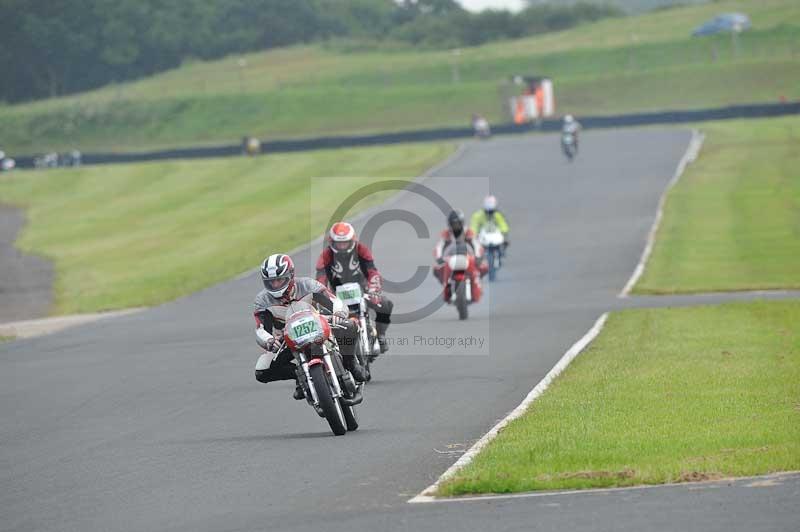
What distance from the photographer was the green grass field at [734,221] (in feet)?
93.5

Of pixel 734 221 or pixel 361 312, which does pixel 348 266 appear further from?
pixel 734 221

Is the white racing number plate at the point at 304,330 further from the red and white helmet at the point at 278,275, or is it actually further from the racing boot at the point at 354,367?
the racing boot at the point at 354,367

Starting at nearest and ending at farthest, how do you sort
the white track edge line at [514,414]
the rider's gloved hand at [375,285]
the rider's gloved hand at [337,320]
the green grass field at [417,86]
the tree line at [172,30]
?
the white track edge line at [514,414] < the rider's gloved hand at [337,320] < the rider's gloved hand at [375,285] < the green grass field at [417,86] < the tree line at [172,30]

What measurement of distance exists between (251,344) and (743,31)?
267ft

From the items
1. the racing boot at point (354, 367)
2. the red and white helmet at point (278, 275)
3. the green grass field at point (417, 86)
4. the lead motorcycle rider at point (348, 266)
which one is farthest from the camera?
the green grass field at point (417, 86)

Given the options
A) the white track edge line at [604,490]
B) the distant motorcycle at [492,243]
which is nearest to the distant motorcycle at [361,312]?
the white track edge line at [604,490]

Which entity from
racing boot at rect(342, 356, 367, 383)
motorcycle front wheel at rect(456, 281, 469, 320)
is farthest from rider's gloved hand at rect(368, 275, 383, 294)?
motorcycle front wheel at rect(456, 281, 469, 320)

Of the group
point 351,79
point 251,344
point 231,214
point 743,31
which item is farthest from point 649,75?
point 251,344

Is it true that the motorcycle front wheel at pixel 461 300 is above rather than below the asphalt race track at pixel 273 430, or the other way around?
above

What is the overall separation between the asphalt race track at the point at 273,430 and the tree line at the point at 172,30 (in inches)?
3382

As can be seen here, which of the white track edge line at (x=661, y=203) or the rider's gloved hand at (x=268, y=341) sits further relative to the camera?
the white track edge line at (x=661, y=203)

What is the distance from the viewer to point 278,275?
1193 cm

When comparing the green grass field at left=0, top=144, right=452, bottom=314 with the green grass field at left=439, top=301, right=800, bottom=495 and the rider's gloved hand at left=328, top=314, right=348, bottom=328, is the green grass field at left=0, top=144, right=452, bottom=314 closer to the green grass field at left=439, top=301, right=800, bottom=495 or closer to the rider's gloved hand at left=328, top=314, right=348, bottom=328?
the green grass field at left=439, top=301, right=800, bottom=495

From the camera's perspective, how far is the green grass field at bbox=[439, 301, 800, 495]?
30.4 ft
